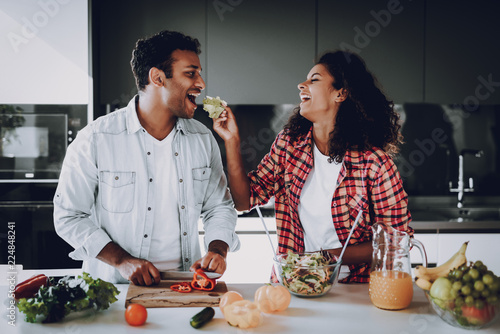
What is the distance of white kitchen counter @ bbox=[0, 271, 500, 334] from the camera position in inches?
49.8

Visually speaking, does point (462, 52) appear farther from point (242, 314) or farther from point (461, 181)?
point (242, 314)

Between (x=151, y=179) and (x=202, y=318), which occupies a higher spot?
(x=151, y=179)

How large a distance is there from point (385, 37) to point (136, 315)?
277 cm

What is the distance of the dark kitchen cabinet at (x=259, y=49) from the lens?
11.0ft

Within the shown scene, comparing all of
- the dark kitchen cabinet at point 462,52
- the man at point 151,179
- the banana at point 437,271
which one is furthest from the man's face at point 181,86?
the dark kitchen cabinet at point 462,52

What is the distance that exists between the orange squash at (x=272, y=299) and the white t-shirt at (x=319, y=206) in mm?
608

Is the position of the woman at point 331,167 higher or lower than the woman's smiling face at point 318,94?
lower

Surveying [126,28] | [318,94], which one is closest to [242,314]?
[318,94]

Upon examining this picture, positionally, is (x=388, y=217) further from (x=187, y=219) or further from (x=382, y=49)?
(x=382, y=49)

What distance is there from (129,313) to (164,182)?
700 millimetres

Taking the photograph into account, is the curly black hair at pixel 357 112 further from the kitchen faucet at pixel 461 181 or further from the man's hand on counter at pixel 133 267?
the kitchen faucet at pixel 461 181

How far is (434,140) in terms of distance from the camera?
373 centimetres

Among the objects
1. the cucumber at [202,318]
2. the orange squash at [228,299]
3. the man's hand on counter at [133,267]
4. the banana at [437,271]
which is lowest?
the cucumber at [202,318]

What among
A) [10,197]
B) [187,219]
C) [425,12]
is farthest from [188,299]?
[425,12]
